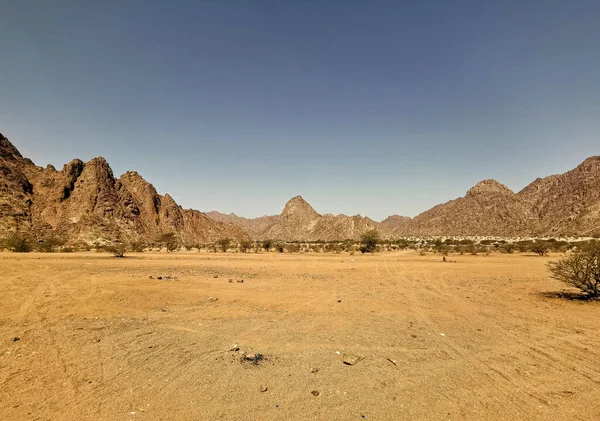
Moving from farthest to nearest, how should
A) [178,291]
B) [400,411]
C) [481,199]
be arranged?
[481,199] < [178,291] < [400,411]

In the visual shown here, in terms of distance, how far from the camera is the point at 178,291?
15.3 metres

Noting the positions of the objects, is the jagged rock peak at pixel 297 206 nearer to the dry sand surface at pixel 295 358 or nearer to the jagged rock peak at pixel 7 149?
the jagged rock peak at pixel 7 149

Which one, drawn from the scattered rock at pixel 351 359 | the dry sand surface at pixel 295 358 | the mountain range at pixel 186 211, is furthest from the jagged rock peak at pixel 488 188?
the scattered rock at pixel 351 359

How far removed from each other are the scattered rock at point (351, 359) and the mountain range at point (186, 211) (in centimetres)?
8082

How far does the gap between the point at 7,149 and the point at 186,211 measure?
175 feet

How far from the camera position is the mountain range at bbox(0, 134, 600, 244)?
76500mm

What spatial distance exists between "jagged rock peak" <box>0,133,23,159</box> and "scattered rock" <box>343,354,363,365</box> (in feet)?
348

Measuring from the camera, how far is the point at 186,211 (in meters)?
121

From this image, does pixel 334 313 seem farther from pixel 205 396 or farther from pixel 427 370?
pixel 205 396

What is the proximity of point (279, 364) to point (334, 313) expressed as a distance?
15.8ft

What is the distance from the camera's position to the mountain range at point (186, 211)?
251 ft

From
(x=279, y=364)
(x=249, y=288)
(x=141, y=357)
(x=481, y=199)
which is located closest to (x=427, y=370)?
(x=279, y=364)

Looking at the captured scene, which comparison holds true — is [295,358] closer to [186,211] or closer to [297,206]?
[186,211]

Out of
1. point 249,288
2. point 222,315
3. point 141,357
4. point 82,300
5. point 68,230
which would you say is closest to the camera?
point 141,357
